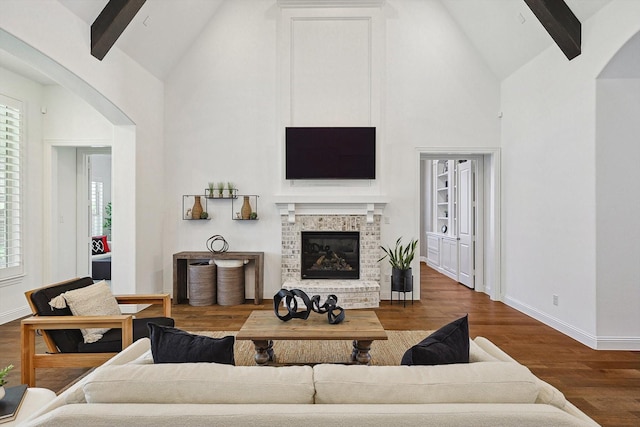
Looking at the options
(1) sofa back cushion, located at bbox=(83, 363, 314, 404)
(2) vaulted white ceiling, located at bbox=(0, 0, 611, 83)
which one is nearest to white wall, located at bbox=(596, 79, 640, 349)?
(2) vaulted white ceiling, located at bbox=(0, 0, 611, 83)

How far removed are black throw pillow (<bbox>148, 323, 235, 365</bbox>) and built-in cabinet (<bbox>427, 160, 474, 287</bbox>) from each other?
5.63 meters

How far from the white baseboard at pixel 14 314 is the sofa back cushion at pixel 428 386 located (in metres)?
4.89

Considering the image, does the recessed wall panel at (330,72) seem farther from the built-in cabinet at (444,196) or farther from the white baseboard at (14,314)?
the white baseboard at (14,314)

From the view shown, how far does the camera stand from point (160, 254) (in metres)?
5.62

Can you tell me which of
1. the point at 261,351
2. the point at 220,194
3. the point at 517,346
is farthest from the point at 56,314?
the point at 517,346

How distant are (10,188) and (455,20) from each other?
6301 mm

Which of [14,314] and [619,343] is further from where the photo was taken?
[14,314]

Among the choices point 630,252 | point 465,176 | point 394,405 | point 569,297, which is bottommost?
point 569,297

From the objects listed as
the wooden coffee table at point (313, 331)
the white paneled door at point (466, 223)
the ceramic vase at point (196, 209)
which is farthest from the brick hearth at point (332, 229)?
the wooden coffee table at point (313, 331)

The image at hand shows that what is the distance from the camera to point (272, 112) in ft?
18.7

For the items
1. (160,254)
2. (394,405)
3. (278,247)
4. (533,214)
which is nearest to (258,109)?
(278,247)

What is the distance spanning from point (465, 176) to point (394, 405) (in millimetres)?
6136

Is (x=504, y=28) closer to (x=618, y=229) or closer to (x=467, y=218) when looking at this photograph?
(x=618, y=229)

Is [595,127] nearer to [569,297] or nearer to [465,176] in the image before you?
[569,297]
